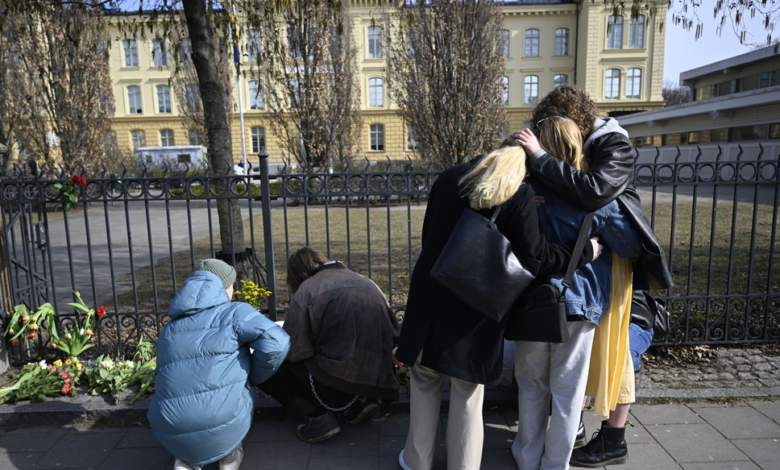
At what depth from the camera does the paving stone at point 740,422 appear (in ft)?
9.89

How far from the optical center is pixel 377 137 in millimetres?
37000

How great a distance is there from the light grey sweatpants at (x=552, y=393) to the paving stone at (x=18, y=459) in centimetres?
273

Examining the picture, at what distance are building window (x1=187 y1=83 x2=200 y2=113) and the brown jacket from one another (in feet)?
94.2

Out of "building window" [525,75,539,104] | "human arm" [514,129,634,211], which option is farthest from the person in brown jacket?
"building window" [525,75,539,104]

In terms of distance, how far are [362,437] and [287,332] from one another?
80 cm

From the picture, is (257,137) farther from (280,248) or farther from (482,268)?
(482,268)

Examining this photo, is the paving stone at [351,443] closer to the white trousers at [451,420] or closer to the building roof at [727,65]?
the white trousers at [451,420]

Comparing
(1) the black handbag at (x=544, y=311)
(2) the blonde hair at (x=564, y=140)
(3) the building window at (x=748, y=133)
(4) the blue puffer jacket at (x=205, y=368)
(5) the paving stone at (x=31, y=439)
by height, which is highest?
(3) the building window at (x=748, y=133)

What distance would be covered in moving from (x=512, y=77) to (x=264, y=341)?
127 ft

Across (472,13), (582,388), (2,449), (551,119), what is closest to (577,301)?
(582,388)

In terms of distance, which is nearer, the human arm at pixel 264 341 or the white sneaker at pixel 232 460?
the human arm at pixel 264 341

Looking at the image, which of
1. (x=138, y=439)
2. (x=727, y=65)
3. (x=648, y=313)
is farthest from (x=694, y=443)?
(x=727, y=65)

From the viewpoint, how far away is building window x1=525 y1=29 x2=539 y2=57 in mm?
37844

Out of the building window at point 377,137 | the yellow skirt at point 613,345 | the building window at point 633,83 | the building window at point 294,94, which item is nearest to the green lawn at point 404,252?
the yellow skirt at point 613,345
